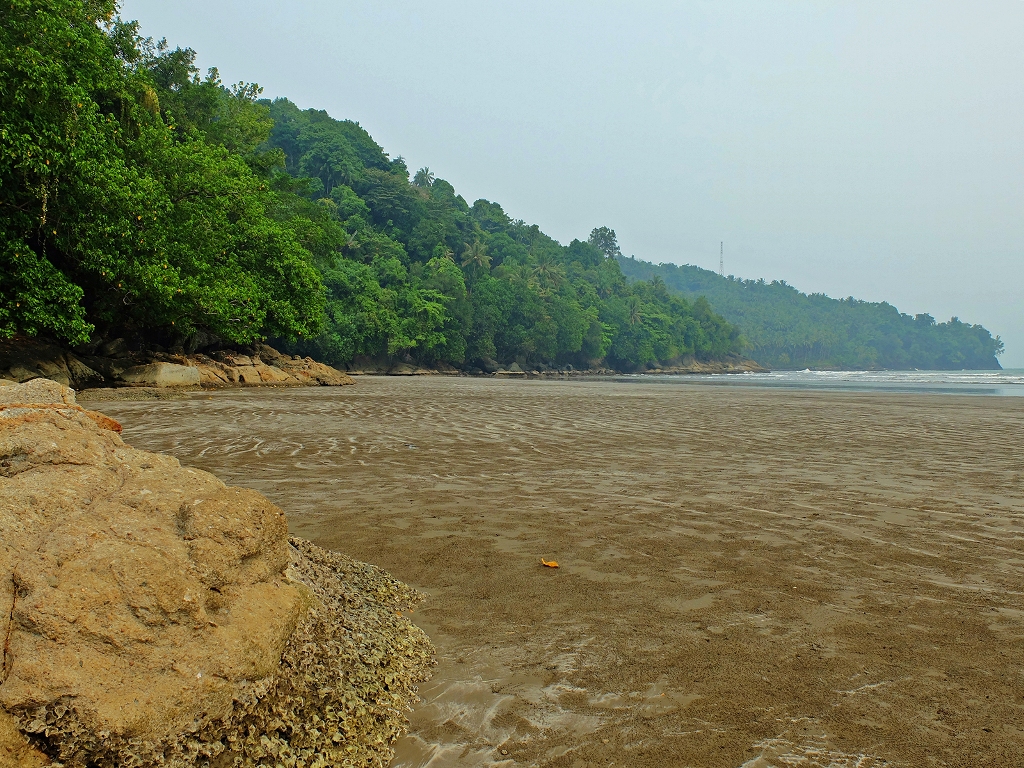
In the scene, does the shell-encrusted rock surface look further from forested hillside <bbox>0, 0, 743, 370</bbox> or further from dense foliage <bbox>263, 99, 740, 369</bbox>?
dense foliage <bbox>263, 99, 740, 369</bbox>

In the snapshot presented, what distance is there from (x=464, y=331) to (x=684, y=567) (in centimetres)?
6100

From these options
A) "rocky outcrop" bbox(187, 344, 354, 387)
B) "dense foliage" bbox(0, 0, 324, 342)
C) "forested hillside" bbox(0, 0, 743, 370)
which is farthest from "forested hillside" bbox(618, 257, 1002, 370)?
"dense foliage" bbox(0, 0, 324, 342)

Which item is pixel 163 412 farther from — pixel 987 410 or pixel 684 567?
pixel 987 410

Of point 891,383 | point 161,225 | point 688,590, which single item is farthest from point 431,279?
point 688,590

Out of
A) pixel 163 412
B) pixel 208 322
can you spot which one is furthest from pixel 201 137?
pixel 163 412

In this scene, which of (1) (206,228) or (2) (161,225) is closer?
(2) (161,225)

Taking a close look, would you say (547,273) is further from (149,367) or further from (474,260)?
(149,367)

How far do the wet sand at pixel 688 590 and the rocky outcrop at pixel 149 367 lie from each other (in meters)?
8.96

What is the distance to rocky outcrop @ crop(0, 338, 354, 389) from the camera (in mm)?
15656

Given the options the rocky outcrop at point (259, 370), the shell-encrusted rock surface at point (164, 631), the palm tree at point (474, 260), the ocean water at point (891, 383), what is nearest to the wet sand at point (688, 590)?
the shell-encrusted rock surface at point (164, 631)

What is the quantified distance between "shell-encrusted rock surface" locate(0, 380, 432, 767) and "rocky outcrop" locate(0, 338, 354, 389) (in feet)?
34.5

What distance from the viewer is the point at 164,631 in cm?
194

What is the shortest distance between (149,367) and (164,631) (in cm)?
1966

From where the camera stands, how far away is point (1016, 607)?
11.0 ft
